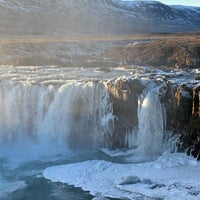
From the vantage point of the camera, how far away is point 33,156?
2927cm

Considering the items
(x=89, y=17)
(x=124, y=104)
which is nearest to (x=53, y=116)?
(x=124, y=104)

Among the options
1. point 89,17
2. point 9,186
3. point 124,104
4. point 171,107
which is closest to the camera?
point 9,186

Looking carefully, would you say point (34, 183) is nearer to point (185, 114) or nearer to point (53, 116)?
point (53, 116)

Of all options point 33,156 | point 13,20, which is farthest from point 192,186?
point 13,20

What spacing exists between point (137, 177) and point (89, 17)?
418 feet

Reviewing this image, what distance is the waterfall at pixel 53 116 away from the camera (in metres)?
30.8

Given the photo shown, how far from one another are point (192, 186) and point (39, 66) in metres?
25.7

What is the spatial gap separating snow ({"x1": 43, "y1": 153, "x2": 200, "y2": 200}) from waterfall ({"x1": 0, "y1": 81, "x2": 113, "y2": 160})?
4023mm

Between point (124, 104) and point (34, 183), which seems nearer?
point (34, 183)

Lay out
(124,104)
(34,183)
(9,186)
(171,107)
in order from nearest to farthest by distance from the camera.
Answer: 1. (9,186)
2. (34,183)
3. (171,107)
4. (124,104)

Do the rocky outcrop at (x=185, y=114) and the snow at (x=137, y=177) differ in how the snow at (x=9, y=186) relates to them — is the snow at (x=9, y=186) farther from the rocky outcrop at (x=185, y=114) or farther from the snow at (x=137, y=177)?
the rocky outcrop at (x=185, y=114)

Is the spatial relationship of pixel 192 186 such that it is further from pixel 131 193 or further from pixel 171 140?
pixel 171 140

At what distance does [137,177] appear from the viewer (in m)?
23.7

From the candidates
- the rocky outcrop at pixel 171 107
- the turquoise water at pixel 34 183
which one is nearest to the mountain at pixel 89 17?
the rocky outcrop at pixel 171 107
